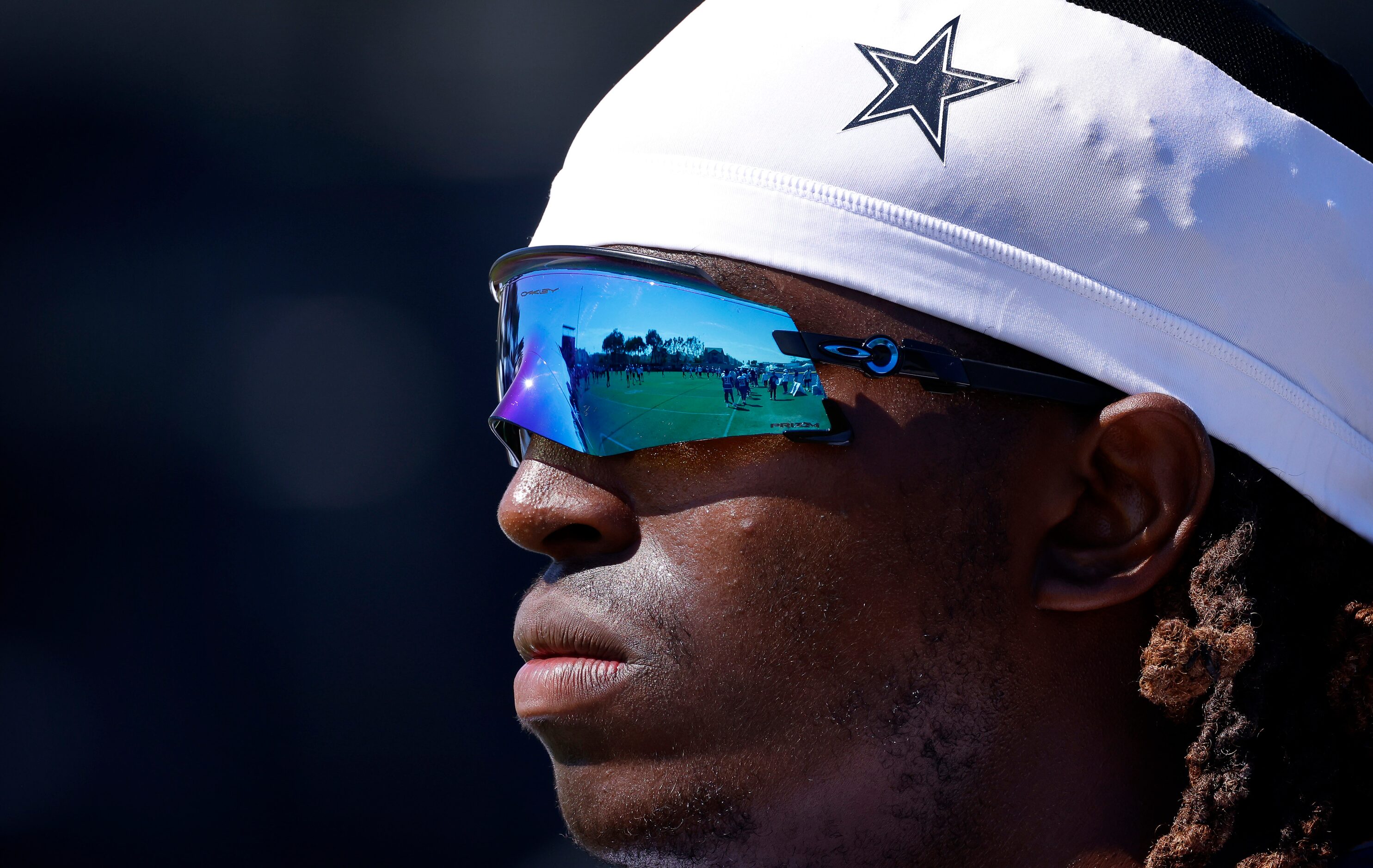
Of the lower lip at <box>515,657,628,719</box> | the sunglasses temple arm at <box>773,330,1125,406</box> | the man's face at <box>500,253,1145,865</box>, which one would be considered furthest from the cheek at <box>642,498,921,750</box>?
the sunglasses temple arm at <box>773,330,1125,406</box>

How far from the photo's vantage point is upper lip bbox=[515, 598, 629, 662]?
1.76m

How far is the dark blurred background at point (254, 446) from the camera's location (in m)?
3.91

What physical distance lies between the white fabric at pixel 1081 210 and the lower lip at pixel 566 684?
0.70m

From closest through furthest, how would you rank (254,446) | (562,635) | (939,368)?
(939,368)
(562,635)
(254,446)

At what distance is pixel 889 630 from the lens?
170 centimetres

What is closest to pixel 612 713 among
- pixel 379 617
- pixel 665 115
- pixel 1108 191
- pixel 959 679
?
pixel 959 679

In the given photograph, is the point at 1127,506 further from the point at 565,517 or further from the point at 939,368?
the point at 565,517

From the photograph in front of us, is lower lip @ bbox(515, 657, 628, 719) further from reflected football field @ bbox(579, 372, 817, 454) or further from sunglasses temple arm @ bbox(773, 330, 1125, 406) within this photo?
sunglasses temple arm @ bbox(773, 330, 1125, 406)

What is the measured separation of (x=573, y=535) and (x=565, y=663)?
21 centimetres

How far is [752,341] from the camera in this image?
5.65 ft

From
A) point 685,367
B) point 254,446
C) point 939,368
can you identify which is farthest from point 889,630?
point 254,446

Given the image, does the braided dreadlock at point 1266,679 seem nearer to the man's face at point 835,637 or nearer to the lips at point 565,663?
the man's face at point 835,637

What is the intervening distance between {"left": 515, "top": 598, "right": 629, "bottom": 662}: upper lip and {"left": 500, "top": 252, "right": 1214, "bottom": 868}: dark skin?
0.04 feet

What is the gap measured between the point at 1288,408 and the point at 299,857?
3561 millimetres
